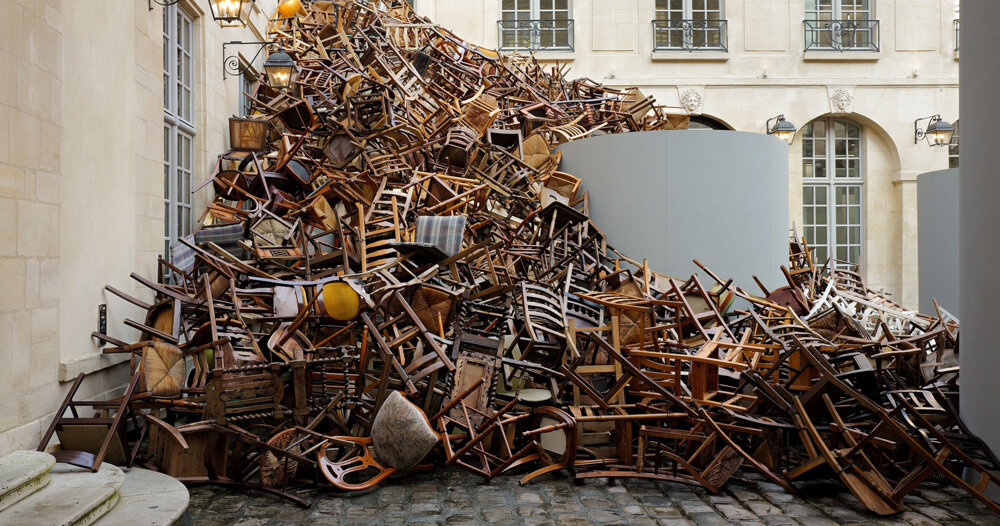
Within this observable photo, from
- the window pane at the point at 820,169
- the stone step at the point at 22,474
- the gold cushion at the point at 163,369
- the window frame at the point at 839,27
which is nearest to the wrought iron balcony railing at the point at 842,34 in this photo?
the window frame at the point at 839,27

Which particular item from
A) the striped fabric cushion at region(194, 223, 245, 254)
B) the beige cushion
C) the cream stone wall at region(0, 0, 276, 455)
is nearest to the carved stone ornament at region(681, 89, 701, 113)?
the striped fabric cushion at region(194, 223, 245, 254)

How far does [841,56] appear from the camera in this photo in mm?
18781

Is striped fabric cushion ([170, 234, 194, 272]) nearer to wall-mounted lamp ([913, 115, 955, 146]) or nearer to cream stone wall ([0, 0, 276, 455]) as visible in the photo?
cream stone wall ([0, 0, 276, 455])

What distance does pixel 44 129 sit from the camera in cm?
531

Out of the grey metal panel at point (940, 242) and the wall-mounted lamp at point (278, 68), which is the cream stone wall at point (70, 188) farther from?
the grey metal panel at point (940, 242)

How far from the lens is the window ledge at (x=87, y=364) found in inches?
218

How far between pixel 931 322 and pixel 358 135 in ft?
23.6

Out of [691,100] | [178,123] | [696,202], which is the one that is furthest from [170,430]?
[691,100]

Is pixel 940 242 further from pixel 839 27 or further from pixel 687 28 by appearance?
pixel 687 28

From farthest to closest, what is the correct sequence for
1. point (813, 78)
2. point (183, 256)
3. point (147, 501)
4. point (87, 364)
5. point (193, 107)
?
1. point (813, 78)
2. point (193, 107)
3. point (183, 256)
4. point (87, 364)
5. point (147, 501)

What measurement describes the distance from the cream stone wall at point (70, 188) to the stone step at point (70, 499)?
56 centimetres

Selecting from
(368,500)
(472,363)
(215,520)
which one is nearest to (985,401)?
(472,363)

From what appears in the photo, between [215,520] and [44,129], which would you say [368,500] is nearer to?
[215,520]

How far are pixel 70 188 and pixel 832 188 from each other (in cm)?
1703
